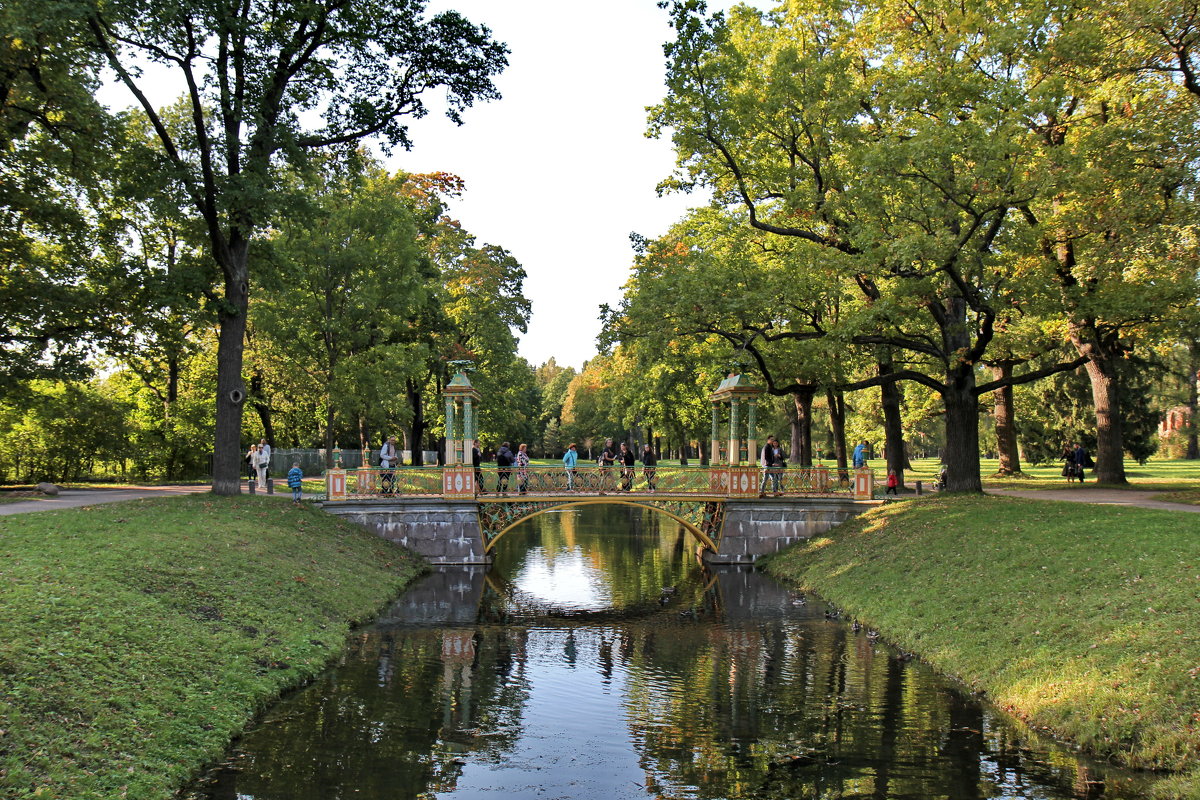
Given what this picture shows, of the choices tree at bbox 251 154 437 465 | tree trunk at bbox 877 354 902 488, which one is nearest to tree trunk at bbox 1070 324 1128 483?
tree trunk at bbox 877 354 902 488

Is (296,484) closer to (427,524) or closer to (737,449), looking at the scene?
(427,524)

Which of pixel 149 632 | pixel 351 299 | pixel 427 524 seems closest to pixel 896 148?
pixel 427 524

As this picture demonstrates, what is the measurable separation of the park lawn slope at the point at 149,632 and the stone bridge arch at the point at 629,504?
204 inches

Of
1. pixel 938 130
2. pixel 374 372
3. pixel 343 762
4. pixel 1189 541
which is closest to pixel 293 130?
pixel 374 372

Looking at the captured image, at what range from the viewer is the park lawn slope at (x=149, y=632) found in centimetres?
746

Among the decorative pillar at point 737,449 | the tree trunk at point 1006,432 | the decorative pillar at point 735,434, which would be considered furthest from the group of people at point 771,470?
the tree trunk at point 1006,432

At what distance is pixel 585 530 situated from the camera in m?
35.3

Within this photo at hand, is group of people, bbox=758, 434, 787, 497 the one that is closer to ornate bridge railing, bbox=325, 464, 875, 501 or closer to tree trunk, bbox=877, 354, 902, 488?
ornate bridge railing, bbox=325, 464, 875, 501

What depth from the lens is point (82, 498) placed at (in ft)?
72.7

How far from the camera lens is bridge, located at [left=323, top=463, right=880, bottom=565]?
23.1 m

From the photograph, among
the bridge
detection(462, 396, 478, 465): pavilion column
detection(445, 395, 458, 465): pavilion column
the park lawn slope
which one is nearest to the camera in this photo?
the park lawn slope

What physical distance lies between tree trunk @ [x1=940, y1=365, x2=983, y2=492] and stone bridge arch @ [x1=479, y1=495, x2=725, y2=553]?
270 inches

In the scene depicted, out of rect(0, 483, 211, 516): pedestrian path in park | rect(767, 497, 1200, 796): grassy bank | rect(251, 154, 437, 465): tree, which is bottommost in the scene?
rect(767, 497, 1200, 796): grassy bank

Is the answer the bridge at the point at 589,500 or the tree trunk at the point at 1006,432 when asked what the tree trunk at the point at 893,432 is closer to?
the bridge at the point at 589,500
